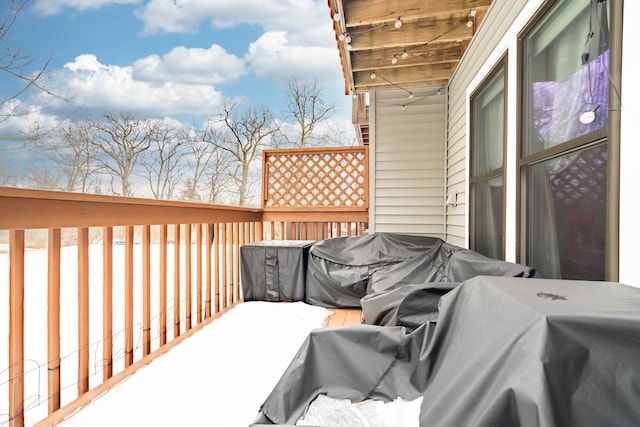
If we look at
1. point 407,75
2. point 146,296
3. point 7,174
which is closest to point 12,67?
point 7,174

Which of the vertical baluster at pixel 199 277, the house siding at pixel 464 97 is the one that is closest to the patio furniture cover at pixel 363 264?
the house siding at pixel 464 97

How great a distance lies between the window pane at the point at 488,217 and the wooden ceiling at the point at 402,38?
1353mm

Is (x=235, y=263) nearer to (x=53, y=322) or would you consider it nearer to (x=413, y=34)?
(x=53, y=322)

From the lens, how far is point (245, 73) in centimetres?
1719

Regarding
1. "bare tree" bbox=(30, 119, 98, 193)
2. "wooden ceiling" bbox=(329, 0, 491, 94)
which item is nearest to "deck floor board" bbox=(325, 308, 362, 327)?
"wooden ceiling" bbox=(329, 0, 491, 94)

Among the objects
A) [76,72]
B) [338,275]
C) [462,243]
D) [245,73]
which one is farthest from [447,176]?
[245,73]

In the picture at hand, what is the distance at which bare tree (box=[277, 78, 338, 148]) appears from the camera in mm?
10500

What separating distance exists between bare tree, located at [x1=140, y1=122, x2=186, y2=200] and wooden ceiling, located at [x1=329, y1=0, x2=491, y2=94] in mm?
7122

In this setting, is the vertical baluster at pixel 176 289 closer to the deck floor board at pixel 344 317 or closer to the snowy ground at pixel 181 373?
the snowy ground at pixel 181 373

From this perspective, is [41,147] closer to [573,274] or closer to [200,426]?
[200,426]

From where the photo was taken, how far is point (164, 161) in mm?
9594

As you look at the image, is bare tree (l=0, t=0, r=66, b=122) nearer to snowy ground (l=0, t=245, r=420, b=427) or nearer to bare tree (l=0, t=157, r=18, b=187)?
bare tree (l=0, t=157, r=18, b=187)

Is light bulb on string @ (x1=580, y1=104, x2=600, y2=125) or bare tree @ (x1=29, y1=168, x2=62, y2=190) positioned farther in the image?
bare tree @ (x1=29, y1=168, x2=62, y2=190)

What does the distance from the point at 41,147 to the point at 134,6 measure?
12.2 meters
